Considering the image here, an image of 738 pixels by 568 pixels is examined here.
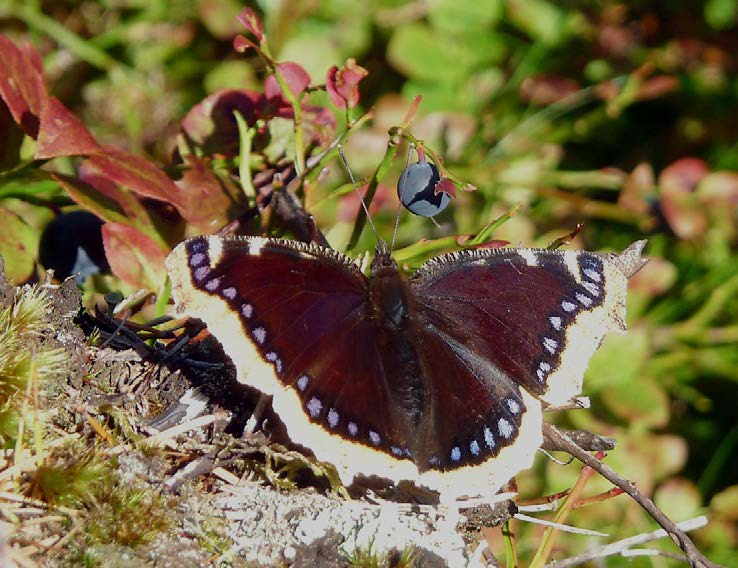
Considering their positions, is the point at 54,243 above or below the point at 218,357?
below

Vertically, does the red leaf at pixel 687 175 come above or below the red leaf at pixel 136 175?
below

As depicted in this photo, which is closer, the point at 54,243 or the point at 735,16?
the point at 54,243

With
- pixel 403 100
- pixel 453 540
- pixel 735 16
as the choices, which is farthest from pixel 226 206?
pixel 735 16

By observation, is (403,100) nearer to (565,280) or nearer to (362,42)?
(362,42)

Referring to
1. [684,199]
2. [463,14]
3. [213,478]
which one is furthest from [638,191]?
[213,478]

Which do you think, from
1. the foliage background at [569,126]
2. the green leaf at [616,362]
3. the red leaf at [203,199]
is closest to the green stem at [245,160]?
the red leaf at [203,199]

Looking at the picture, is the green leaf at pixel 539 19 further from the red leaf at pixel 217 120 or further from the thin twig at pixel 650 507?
the thin twig at pixel 650 507
